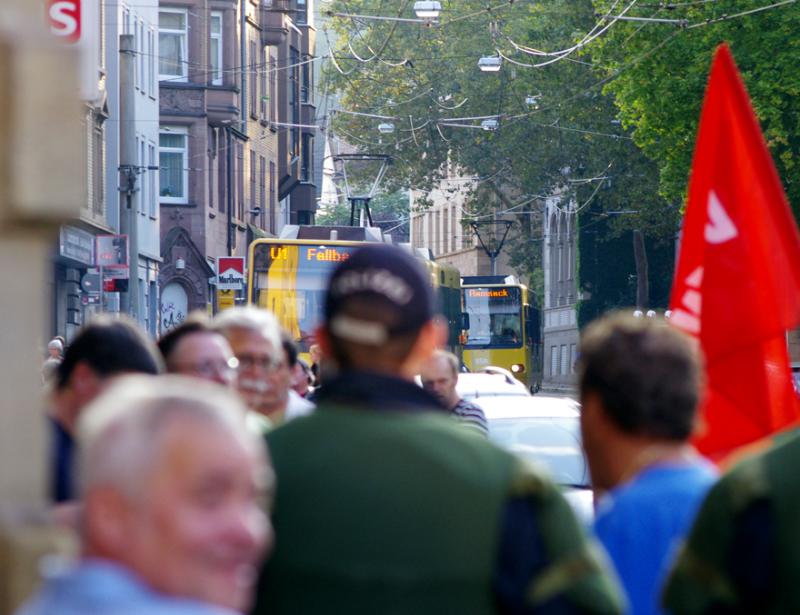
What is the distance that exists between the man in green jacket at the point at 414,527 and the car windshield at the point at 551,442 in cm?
788

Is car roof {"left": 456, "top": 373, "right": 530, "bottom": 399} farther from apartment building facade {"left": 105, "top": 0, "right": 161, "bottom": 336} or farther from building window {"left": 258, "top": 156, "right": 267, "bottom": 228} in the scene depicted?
building window {"left": 258, "top": 156, "right": 267, "bottom": 228}

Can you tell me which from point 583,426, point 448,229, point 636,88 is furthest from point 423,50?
point 583,426

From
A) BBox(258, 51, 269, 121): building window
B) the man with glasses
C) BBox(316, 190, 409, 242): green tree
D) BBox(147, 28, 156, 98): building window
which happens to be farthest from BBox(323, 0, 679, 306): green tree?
BBox(316, 190, 409, 242): green tree

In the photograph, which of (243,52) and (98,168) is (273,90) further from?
(98,168)

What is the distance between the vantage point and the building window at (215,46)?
197ft

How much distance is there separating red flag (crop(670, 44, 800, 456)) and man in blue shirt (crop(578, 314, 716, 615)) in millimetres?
1487

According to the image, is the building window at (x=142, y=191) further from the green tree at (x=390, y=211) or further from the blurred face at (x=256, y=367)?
the green tree at (x=390, y=211)

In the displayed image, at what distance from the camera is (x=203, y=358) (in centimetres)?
582

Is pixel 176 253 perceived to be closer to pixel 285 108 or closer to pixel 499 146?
pixel 499 146

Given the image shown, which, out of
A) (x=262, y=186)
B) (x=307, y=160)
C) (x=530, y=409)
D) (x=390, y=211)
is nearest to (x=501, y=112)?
(x=262, y=186)

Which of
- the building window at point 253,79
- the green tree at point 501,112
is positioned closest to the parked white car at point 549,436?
the green tree at point 501,112

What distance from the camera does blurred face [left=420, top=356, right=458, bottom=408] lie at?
11.2 metres

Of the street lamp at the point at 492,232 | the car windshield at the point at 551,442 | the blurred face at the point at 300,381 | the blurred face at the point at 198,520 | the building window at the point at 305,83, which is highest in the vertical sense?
the building window at the point at 305,83

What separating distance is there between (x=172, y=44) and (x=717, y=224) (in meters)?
54.9
